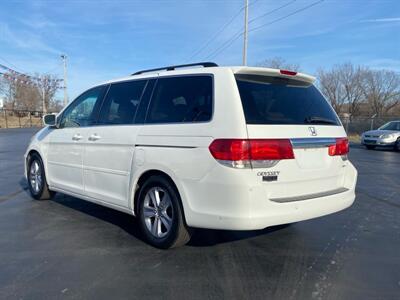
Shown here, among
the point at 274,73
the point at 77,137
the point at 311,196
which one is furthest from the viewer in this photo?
→ the point at 77,137

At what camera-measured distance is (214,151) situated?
3.32 metres

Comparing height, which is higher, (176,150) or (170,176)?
(176,150)

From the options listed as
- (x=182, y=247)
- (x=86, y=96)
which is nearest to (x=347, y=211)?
(x=182, y=247)

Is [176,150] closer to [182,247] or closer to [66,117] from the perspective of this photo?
[182,247]

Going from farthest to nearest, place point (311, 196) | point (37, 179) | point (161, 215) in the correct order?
point (37, 179)
point (161, 215)
point (311, 196)

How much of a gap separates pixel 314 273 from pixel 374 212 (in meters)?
2.79

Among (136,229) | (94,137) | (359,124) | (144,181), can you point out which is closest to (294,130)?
(144,181)

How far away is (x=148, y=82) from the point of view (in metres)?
4.37

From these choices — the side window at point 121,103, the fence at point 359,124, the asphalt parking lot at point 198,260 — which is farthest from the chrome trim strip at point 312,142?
the fence at point 359,124

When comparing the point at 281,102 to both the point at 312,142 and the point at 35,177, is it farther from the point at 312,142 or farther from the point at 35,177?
the point at 35,177

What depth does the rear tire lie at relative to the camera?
5926 mm

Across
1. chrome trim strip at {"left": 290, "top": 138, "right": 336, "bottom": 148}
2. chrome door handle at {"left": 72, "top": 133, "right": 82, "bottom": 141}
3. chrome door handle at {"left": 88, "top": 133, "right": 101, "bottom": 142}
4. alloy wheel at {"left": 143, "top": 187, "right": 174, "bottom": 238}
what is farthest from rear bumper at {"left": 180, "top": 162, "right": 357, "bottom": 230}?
chrome door handle at {"left": 72, "top": 133, "right": 82, "bottom": 141}

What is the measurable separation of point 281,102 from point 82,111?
9.68ft

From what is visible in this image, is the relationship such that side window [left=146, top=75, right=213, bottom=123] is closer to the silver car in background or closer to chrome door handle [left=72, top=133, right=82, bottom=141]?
chrome door handle [left=72, top=133, right=82, bottom=141]
